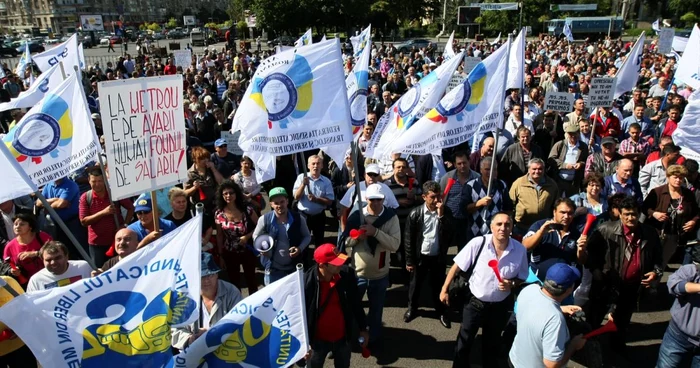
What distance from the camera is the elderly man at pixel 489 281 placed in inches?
169

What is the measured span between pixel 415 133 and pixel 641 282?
248 cm

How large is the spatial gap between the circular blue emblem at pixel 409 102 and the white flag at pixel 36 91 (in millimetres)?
4910

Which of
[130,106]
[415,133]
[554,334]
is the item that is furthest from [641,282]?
[130,106]

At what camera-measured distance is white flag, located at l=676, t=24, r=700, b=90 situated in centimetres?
812

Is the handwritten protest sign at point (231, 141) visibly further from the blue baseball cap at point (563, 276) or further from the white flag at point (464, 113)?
the blue baseball cap at point (563, 276)

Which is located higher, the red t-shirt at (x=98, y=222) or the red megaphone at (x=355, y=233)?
the red megaphone at (x=355, y=233)

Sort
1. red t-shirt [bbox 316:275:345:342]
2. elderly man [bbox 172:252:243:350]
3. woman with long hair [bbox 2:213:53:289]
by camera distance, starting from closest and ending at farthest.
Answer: elderly man [bbox 172:252:243:350]
red t-shirt [bbox 316:275:345:342]
woman with long hair [bbox 2:213:53:289]

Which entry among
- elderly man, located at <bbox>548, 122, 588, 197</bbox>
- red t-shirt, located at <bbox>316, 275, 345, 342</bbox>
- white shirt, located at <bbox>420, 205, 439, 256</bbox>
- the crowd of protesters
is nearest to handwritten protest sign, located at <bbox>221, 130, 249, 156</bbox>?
the crowd of protesters

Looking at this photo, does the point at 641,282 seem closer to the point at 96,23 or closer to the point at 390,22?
the point at 390,22

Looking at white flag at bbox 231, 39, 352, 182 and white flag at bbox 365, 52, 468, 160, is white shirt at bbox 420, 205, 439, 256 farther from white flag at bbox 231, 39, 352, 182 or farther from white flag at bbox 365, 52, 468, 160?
white flag at bbox 231, 39, 352, 182

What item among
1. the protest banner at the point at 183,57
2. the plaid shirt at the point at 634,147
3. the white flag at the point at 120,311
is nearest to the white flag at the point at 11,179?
the white flag at the point at 120,311

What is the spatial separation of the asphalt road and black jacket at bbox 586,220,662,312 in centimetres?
69

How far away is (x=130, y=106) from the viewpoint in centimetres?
394

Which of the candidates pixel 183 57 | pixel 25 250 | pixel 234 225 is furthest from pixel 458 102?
pixel 183 57
